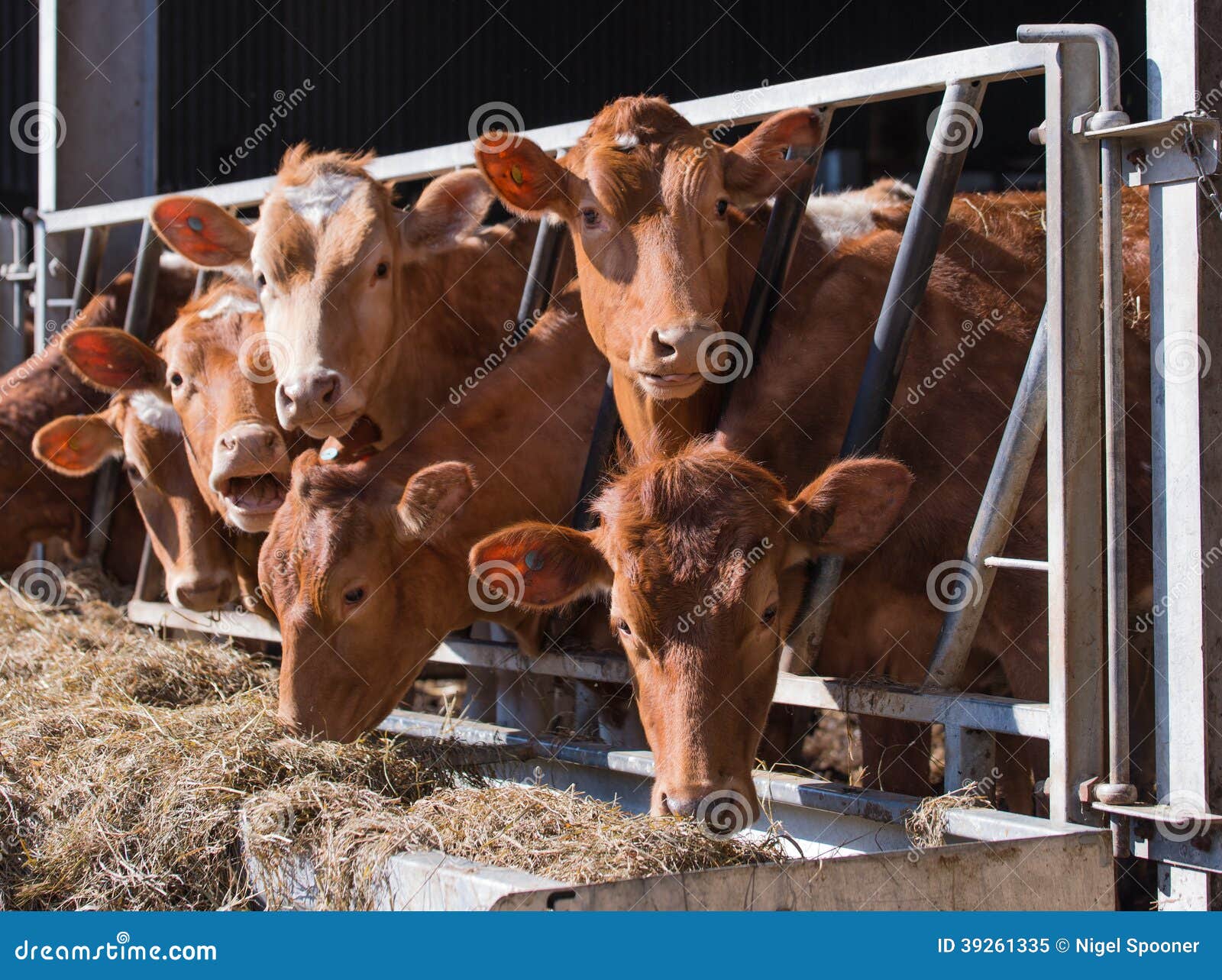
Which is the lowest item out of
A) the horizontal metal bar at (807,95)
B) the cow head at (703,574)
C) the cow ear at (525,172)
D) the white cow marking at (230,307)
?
the cow head at (703,574)

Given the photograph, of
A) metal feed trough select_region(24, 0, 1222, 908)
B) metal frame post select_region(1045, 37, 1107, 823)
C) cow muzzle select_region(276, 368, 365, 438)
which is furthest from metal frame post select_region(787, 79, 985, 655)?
cow muzzle select_region(276, 368, 365, 438)

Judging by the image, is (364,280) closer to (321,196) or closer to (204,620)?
(321,196)

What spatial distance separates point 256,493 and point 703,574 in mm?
2265

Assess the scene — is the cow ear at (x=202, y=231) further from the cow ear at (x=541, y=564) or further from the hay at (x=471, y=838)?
the hay at (x=471, y=838)

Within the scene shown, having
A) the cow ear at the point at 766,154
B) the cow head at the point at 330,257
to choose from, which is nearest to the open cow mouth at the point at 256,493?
the cow head at the point at 330,257

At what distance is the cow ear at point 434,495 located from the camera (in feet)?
14.0

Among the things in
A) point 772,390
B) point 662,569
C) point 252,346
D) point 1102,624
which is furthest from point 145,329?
point 1102,624

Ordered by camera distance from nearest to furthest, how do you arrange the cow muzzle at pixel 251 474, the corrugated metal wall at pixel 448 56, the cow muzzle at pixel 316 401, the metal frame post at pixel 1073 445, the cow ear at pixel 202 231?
the metal frame post at pixel 1073 445, the cow muzzle at pixel 316 401, the cow muzzle at pixel 251 474, the cow ear at pixel 202 231, the corrugated metal wall at pixel 448 56

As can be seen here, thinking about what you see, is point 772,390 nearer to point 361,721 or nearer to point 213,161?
point 361,721

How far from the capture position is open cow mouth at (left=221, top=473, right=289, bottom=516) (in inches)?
200

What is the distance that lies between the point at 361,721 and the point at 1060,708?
2.15 m

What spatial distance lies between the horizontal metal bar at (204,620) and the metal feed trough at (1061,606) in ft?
7.58

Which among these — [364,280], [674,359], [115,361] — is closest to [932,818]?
[674,359]

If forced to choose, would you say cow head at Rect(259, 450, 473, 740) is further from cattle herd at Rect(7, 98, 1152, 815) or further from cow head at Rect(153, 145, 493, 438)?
cow head at Rect(153, 145, 493, 438)
